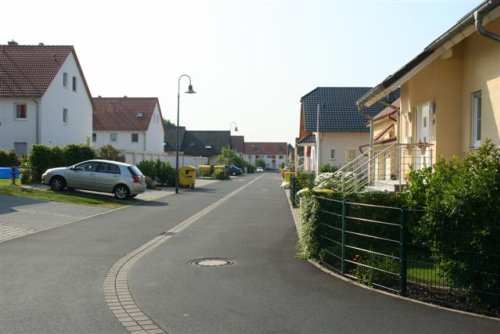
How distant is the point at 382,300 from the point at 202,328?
98.4 inches

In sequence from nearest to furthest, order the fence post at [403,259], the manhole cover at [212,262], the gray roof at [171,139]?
the fence post at [403,259], the manhole cover at [212,262], the gray roof at [171,139]

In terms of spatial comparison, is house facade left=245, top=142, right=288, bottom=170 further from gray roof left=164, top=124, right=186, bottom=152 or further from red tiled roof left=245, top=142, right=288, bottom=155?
gray roof left=164, top=124, right=186, bottom=152

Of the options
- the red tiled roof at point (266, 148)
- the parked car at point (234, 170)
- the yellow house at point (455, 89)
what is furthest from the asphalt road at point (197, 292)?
the red tiled roof at point (266, 148)

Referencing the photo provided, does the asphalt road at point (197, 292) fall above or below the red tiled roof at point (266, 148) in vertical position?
below

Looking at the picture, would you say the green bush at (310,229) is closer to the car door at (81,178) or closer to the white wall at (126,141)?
the car door at (81,178)

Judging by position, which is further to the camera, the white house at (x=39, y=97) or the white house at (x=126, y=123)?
the white house at (x=126, y=123)

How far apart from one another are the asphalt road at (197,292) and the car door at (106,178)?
10798mm

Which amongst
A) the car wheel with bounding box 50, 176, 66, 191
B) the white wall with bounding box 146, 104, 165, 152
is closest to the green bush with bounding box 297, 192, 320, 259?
the car wheel with bounding box 50, 176, 66, 191

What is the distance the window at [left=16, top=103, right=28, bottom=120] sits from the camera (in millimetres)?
41094

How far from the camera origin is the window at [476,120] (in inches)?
473

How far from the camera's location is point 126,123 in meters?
64.1

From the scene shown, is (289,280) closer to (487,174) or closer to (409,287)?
(409,287)

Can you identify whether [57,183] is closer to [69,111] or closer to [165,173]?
[165,173]

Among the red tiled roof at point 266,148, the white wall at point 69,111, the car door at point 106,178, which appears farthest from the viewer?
the red tiled roof at point 266,148
